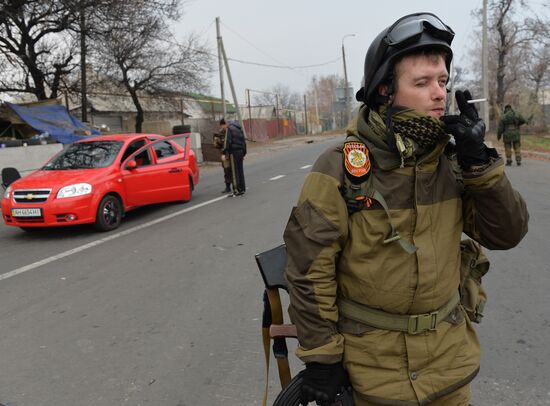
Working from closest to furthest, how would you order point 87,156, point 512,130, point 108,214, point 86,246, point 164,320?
point 164,320, point 86,246, point 108,214, point 87,156, point 512,130

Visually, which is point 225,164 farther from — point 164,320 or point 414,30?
point 414,30

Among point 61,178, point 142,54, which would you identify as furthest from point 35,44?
point 61,178

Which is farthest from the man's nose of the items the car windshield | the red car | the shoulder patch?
the car windshield

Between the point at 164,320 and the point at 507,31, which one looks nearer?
A: the point at 164,320

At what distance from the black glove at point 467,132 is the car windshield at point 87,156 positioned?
25.0 feet

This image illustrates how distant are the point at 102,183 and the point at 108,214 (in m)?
0.53

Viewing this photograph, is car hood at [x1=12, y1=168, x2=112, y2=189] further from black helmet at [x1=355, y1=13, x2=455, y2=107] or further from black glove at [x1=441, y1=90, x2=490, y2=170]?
black glove at [x1=441, y1=90, x2=490, y2=170]

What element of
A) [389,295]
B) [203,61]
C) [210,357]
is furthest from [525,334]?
[203,61]

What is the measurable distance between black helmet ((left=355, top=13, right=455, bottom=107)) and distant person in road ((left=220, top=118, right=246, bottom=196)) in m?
9.62

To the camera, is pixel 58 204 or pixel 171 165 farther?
pixel 171 165

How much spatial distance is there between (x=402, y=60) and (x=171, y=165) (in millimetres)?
8561

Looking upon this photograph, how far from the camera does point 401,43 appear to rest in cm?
161

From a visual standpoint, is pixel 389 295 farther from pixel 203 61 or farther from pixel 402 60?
pixel 203 61

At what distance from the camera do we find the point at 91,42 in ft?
63.6
